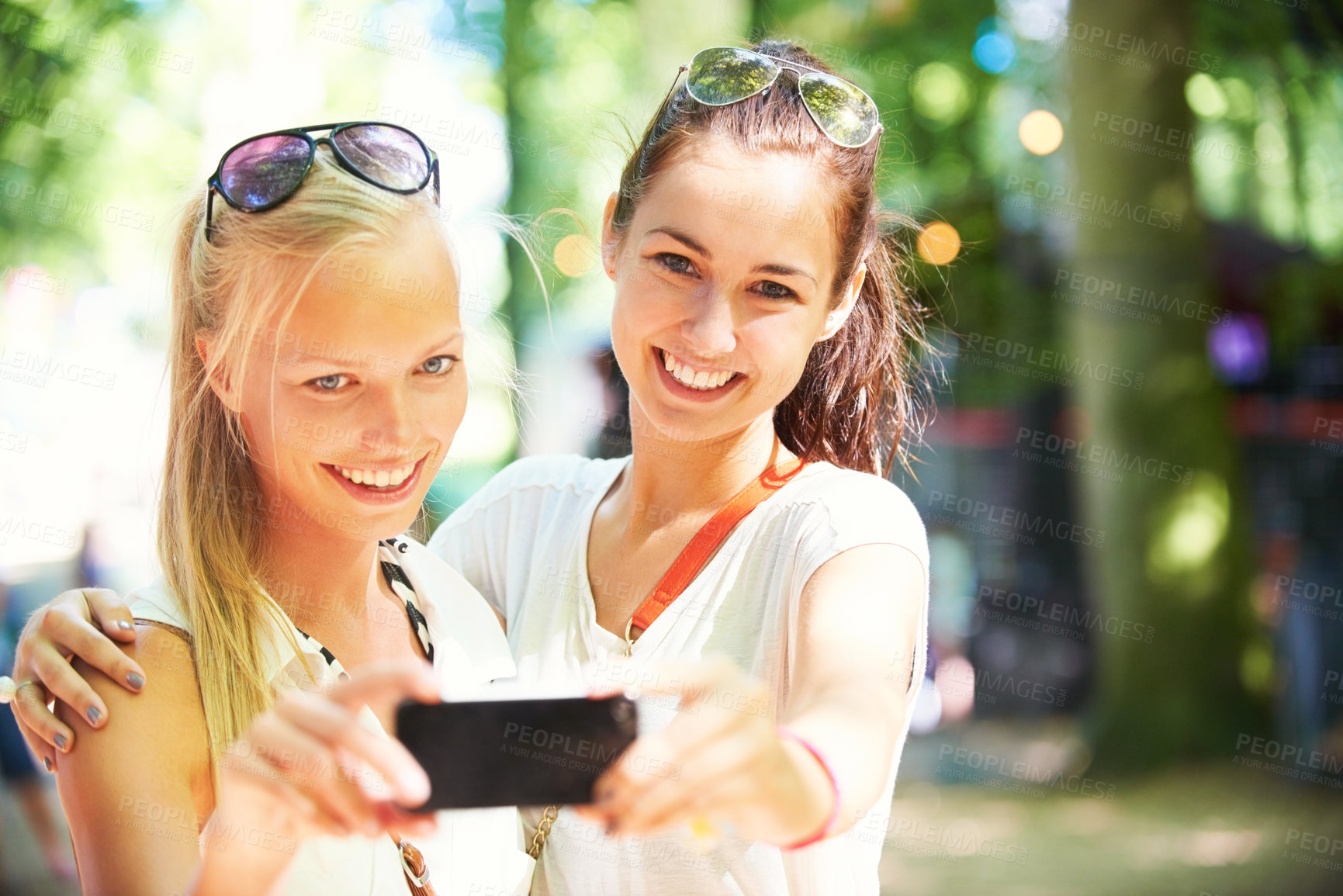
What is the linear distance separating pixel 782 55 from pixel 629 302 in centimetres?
67

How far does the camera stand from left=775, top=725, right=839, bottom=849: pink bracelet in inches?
54.7

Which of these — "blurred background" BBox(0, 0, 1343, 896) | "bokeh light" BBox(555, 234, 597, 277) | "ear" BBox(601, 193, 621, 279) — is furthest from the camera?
"blurred background" BBox(0, 0, 1343, 896)

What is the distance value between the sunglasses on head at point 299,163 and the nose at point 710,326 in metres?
0.55

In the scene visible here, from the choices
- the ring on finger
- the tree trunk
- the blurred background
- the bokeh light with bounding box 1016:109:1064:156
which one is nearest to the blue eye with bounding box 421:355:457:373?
the ring on finger

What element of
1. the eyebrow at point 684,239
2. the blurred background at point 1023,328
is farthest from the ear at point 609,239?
the blurred background at point 1023,328

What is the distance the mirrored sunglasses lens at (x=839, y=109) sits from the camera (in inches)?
84.6

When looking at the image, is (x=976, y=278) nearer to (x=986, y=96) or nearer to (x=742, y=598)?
(x=986, y=96)

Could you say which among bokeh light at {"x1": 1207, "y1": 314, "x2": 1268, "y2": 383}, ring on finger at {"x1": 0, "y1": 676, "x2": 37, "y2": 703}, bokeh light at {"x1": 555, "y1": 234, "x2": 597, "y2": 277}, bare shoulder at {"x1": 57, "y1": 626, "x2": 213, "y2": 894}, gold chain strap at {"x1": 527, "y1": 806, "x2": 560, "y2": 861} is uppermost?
bokeh light at {"x1": 1207, "y1": 314, "x2": 1268, "y2": 383}

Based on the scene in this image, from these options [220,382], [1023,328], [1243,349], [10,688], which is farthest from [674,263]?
[1243,349]

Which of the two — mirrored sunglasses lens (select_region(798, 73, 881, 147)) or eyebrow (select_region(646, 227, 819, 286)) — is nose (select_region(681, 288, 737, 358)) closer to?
eyebrow (select_region(646, 227, 819, 286))

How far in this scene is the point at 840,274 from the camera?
219cm

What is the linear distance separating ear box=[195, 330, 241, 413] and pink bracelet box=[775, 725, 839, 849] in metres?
1.11

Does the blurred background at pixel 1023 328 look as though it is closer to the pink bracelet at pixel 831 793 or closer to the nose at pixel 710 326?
the nose at pixel 710 326

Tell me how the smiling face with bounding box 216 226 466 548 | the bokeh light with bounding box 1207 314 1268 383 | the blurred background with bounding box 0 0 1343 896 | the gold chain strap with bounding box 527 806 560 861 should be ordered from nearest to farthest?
the smiling face with bounding box 216 226 466 548 < the gold chain strap with bounding box 527 806 560 861 < the blurred background with bounding box 0 0 1343 896 < the bokeh light with bounding box 1207 314 1268 383
